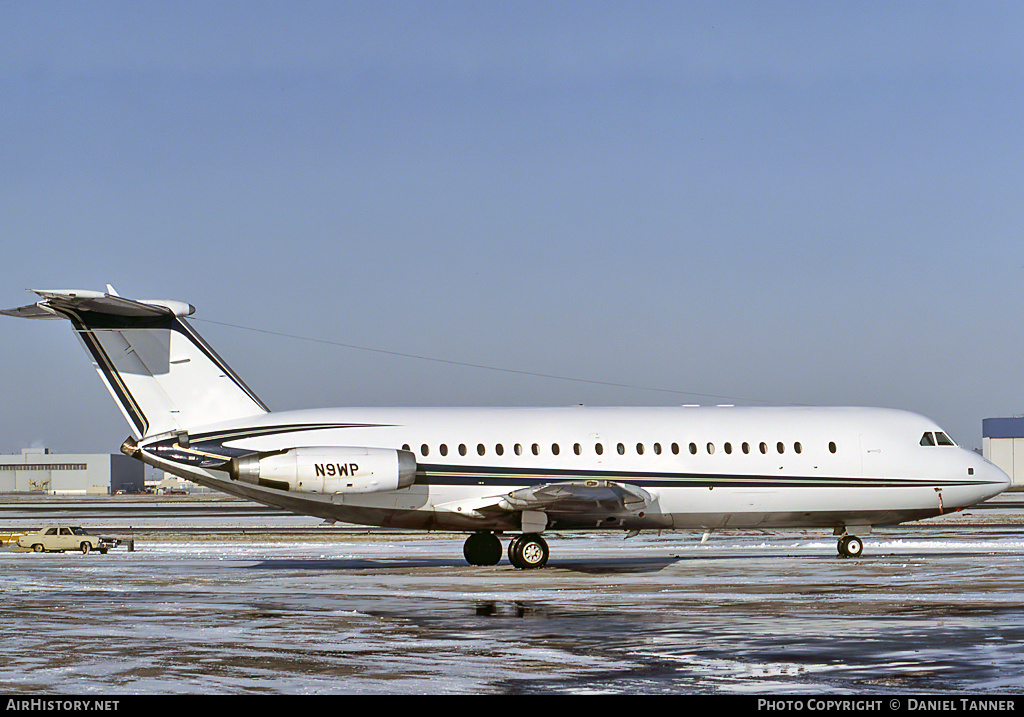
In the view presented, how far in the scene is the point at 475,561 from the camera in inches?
1067

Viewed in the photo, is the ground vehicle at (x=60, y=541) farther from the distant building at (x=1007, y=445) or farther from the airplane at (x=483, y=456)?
the distant building at (x=1007, y=445)

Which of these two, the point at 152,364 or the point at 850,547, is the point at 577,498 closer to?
the point at 850,547

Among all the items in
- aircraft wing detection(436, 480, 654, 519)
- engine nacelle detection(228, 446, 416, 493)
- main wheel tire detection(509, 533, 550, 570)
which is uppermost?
engine nacelle detection(228, 446, 416, 493)

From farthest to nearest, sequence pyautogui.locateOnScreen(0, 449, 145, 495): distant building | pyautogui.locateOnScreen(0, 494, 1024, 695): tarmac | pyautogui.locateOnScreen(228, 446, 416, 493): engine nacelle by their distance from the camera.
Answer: pyautogui.locateOnScreen(0, 449, 145, 495): distant building, pyautogui.locateOnScreen(228, 446, 416, 493): engine nacelle, pyautogui.locateOnScreen(0, 494, 1024, 695): tarmac

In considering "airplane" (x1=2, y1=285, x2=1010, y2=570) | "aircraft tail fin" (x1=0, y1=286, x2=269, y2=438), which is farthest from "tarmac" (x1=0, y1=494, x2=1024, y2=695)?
"aircraft tail fin" (x1=0, y1=286, x2=269, y2=438)

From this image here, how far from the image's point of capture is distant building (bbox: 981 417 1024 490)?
110375mm

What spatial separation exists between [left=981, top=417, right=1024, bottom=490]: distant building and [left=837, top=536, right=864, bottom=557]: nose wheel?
293ft

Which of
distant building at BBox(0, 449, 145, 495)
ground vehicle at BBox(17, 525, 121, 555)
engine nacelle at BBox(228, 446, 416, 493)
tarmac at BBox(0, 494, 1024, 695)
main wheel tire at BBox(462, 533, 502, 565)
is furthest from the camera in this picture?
distant building at BBox(0, 449, 145, 495)

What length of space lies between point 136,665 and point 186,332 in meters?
14.9

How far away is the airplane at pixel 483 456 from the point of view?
25.0 meters

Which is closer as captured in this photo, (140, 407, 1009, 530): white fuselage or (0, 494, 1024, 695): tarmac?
(0, 494, 1024, 695): tarmac

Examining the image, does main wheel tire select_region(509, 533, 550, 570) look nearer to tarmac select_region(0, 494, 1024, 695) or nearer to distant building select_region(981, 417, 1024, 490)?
tarmac select_region(0, 494, 1024, 695)

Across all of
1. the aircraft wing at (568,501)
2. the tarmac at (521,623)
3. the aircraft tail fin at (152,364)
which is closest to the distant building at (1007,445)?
the tarmac at (521,623)

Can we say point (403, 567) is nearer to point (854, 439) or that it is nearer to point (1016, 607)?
point (854, 439)
